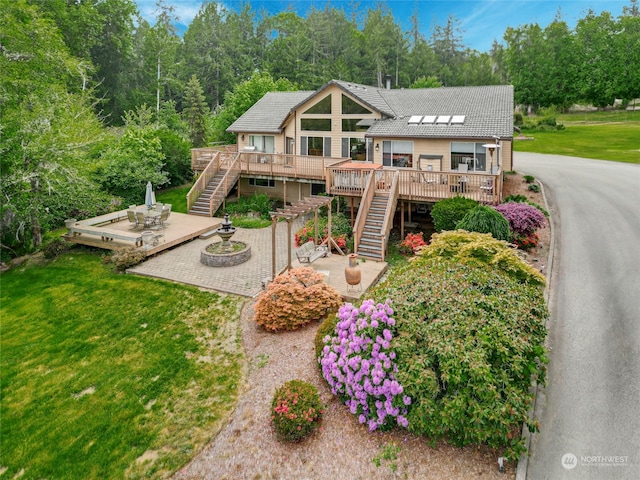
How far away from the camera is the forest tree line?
58.4ft

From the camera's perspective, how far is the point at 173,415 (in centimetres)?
767

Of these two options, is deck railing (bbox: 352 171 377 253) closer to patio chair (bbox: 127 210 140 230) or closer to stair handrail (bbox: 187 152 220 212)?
stair handrail (bbox: 187 152 220 212)

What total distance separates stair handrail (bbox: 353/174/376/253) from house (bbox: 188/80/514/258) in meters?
0.04

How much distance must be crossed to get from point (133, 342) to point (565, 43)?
221ft

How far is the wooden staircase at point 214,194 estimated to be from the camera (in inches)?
850

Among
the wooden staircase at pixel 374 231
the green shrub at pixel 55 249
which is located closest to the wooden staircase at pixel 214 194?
the green shrub at pixel 55 249

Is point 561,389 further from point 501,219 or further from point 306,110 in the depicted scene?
point 306,110

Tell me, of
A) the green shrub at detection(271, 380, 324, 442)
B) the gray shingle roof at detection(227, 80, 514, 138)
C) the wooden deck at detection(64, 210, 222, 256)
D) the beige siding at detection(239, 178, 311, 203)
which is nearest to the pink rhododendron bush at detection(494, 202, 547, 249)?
the gray shingle roof at detection(227, 80, 514, 138)

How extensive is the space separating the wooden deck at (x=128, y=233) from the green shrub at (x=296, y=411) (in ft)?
36.2

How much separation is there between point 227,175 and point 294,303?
1389cm

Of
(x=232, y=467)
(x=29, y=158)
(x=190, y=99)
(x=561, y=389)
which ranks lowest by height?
(x=232, y=467)

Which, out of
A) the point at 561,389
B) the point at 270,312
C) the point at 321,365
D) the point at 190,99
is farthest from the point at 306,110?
the point at 190,99
